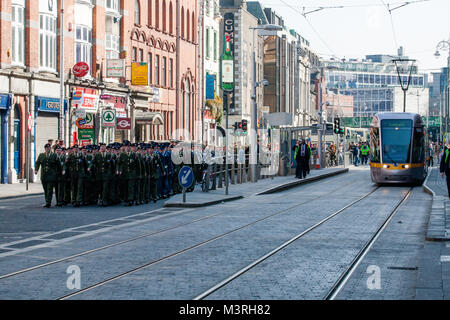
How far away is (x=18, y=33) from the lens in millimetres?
37469

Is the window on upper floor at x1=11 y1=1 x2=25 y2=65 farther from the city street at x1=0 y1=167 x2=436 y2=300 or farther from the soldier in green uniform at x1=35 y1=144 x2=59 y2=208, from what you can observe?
the city street at x1=0 y1=167 x2=436 y2=300

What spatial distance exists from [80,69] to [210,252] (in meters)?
27.6

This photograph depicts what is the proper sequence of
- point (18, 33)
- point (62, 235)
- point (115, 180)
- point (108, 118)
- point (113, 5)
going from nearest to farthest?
point (62, 235)
point (115, 180)
point (18, 33)
point (108, 118)
point (113, 5)

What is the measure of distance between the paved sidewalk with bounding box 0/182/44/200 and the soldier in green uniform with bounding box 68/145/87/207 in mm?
4186

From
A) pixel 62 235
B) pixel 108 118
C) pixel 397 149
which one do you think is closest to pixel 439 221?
pixel 62 235

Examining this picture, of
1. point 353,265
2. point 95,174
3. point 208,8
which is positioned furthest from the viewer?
point 208,8

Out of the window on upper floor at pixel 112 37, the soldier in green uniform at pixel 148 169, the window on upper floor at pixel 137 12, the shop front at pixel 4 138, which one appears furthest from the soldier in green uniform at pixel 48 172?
the window on upper floor at pixel 137 12

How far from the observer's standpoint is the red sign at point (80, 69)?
4050cm

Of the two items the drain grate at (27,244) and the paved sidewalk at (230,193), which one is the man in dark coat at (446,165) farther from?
the drain grate at (27,244)

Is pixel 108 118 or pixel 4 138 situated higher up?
pixel 108 118

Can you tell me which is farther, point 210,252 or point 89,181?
point 89,181

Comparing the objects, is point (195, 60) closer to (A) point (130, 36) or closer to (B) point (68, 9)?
(A) point (130, 36)

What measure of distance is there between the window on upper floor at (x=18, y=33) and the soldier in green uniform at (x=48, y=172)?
1304 cm

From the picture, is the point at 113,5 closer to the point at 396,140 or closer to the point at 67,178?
the point at 396,140
